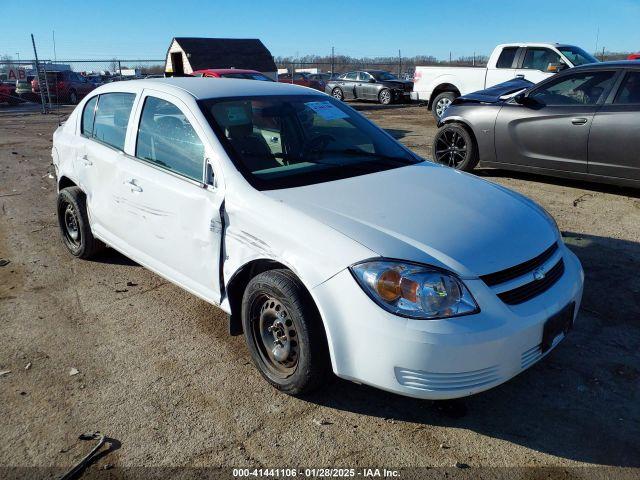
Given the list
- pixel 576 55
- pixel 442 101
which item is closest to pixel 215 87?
pixel 442 101

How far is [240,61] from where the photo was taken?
91.5ft

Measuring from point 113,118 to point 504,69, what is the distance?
11393 millimetres

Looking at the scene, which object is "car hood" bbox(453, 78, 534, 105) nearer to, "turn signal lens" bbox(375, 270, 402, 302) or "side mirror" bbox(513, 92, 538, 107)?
"side mirror" bbox(513, 92, 538, 107)

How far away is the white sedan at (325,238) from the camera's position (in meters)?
2.52

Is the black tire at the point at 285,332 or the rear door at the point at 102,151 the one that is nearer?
the black tire at the point at 285,332

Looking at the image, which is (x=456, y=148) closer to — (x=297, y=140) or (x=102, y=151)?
(x=297, y=140)

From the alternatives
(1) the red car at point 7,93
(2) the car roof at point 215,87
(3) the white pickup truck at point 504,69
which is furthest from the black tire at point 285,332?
(1) the red car at point 7,93

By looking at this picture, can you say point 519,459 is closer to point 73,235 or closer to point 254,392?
point 254,392

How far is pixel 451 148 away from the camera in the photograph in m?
7.91

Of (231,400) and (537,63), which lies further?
(537,63)

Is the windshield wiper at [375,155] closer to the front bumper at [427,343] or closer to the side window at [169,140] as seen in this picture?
the side window at [169,140]

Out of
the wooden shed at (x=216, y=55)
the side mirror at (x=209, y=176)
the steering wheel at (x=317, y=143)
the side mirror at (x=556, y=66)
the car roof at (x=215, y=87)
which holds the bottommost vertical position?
the side mirror at (x=209, y=176)

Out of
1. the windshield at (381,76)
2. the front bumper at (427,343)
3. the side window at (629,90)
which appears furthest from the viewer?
the windshield at (381,76)

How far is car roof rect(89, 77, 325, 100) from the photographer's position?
3.73 m
